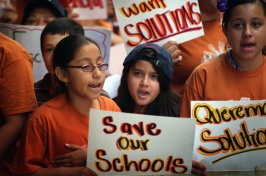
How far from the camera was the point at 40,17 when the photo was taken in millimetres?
4859

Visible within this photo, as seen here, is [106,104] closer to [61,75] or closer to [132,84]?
[61,75]

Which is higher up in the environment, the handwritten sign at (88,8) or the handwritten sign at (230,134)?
the handwritten sign at (88,8)

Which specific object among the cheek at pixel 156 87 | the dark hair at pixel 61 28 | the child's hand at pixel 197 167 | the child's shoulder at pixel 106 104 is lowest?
the child's hand at pixel 197 167

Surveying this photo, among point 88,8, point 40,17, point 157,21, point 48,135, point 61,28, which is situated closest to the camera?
point 48,135

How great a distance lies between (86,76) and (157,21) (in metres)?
1.12

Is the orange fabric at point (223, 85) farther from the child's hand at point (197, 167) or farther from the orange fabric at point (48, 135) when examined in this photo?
the orange fabric at point (48, 135)

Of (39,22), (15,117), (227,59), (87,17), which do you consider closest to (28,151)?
(15,117)

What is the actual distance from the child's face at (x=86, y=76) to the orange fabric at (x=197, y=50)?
3.84ft

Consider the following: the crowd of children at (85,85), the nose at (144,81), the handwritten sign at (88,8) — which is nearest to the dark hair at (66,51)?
the crowd of children at (85,85)

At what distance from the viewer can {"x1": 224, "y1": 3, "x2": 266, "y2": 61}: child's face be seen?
3.50 meters

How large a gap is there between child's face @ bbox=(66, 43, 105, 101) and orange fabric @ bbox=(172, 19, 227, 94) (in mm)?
1170

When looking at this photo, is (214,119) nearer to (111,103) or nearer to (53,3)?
(111,103)

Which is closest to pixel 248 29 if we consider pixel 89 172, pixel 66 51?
pixel 66 51

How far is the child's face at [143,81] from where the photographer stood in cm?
378
